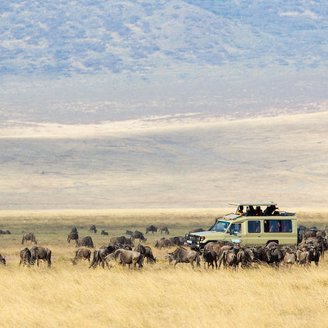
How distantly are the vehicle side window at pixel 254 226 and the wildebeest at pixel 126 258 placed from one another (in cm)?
529

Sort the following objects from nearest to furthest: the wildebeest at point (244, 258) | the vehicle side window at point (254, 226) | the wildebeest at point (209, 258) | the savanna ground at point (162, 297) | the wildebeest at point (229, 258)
A: the savanna ground at point (162, 297) → the wildebeest at point (244, 258) → the wildebeest at point (229, 258) → the wildebeest at point (209, 258) → the vehicle side window at point (254, 226)

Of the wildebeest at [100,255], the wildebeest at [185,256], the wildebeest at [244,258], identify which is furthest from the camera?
the wildebeest at [185,256]

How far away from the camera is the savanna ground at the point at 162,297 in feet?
64.6

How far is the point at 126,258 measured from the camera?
29984 millimetres

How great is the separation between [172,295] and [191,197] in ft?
326

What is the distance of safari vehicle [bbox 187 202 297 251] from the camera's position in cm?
3425

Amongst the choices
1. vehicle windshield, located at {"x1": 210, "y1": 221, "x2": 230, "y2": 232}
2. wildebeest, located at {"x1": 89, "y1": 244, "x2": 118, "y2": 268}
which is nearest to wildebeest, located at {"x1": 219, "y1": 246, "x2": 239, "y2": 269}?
wildebeest, located at {"x1": 89, "y1": 244, "x2": 118, "y2": 268}

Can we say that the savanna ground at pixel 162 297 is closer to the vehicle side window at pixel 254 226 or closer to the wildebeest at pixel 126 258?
the wildebeest at pixel 126 258

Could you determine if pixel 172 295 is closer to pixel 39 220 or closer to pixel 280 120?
pixel 39 220

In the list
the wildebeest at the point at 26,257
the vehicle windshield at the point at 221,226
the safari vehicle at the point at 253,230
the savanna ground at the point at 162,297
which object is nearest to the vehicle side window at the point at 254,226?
the safari vehicle at the point at 253,230

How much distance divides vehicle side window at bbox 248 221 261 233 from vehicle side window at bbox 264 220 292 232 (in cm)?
26

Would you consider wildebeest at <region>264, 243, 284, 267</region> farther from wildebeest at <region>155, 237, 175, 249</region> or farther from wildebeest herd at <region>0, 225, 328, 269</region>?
wildebeest at <region>155, 237, 175, 249</region>

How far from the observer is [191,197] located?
122938 millimetres

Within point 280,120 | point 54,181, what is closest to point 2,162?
point 54,181
